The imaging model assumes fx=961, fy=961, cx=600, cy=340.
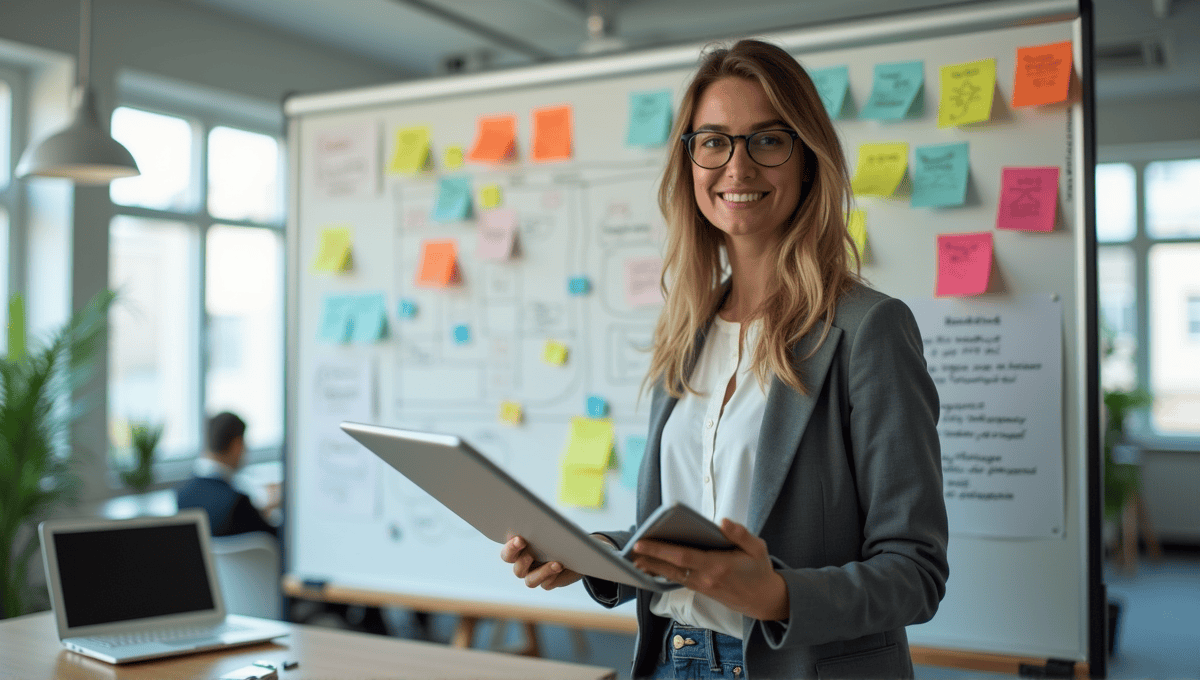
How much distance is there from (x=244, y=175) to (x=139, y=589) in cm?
448

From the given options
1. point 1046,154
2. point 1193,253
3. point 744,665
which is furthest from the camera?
point 1193,253

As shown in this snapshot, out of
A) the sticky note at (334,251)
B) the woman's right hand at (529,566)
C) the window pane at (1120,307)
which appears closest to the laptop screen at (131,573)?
the woman's right hand at (529,566)

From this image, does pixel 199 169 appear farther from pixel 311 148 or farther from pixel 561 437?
pixel 561 437

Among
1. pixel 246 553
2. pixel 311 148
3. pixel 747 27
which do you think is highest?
pixel 747 27

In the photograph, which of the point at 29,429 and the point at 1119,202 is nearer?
the point at 29,429

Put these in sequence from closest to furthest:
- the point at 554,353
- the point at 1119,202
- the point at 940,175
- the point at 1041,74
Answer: the point at 1041,74 < the point at 940,175 < the point at 554,353 < the point at 1119,202

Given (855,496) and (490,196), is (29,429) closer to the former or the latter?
(490,196)

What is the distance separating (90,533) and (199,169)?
13.7 feet

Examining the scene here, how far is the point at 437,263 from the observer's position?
281 cm

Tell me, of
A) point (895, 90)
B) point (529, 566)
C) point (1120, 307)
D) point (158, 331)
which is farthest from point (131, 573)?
point (1120, 307)

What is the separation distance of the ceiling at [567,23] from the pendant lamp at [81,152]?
2.16m

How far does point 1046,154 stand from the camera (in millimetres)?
2096

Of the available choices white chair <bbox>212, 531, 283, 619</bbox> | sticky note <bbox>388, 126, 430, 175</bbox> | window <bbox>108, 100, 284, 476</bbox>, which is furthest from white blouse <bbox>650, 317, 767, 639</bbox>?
window <bbox>108, 100, 284, 476</bbox>

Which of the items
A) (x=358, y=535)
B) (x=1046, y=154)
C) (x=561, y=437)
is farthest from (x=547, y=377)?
(x=1046, y=154)
